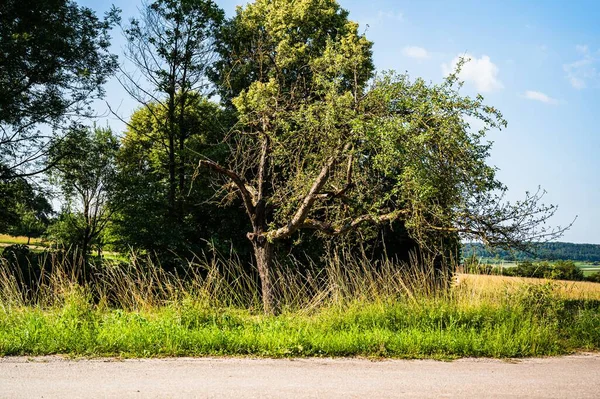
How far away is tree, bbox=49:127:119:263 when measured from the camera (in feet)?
78.1

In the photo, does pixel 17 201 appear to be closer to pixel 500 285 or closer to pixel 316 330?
pixel 316 330

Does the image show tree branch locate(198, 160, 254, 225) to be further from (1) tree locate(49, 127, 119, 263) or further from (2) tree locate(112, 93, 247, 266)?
(1) tree locate(49, 127, 119, 263)

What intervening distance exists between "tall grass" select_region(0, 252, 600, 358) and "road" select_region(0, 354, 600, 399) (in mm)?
378

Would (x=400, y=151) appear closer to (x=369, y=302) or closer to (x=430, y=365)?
(x=369, y=302)

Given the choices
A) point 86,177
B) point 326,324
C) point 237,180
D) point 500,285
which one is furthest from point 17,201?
point 500,285

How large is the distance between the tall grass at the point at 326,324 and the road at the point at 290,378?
378 millimetres

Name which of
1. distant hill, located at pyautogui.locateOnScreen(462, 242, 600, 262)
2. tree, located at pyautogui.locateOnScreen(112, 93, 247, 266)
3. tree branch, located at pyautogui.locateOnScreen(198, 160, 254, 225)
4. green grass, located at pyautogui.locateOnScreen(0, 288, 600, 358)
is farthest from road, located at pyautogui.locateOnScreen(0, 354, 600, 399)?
tree, located at pyautogui.locateOnScreen(112, 93, 247, 266)

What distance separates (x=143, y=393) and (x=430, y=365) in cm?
361

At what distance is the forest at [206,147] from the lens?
14.2 meters

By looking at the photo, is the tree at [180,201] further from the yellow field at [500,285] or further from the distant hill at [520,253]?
the yellow field at [500,285]

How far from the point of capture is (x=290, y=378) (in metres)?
5.90

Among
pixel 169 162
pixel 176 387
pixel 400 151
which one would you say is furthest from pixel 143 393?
pixel 169 162

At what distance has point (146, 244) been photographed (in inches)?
858

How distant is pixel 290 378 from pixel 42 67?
67.0ft
